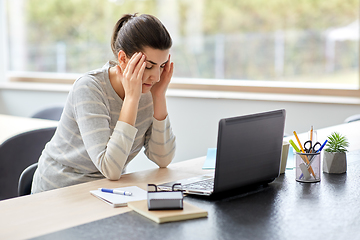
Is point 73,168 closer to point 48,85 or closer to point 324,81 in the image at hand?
point 324,81

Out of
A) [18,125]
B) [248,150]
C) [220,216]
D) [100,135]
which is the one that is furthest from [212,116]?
[220,216]

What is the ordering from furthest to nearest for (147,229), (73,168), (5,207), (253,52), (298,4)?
(253,52) < (298,4) < (73,168) < (5,207) < (147,229)

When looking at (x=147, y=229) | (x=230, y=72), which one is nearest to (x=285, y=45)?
(x=230, y=72)

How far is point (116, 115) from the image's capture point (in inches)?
60.2

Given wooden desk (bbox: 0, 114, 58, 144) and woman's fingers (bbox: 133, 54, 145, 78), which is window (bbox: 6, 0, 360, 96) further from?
woman's fingers (bbox: 133, 54, 145, 78)

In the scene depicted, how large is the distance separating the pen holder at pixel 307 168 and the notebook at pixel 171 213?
43 cm

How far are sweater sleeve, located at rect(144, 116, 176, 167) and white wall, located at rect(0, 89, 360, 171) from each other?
1.63 meters

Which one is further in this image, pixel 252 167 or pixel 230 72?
pixel 230 72

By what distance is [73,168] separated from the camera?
5.01ft

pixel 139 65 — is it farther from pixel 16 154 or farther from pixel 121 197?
pixel 16 154

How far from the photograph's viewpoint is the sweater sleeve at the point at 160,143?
1.57 m

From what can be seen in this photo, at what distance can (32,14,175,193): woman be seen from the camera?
1375mm

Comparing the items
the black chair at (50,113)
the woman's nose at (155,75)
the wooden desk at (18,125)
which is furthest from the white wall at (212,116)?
the woman's nose at (155,75)

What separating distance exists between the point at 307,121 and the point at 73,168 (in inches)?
77.5
